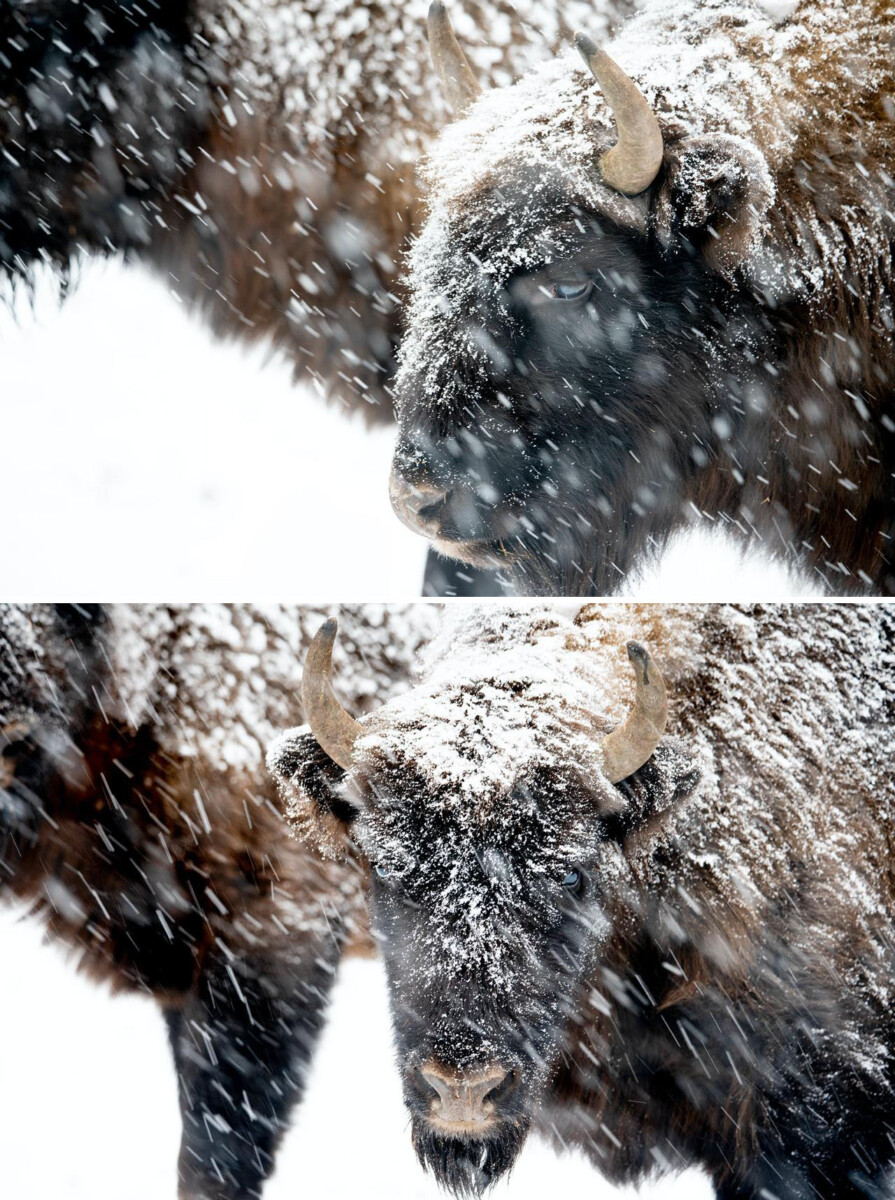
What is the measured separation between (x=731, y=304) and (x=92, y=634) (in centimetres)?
77

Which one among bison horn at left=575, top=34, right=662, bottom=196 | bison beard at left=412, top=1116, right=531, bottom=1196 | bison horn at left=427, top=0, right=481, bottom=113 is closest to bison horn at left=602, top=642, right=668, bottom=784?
bison beard at left=412, top=1116, right=531, bottom=1196

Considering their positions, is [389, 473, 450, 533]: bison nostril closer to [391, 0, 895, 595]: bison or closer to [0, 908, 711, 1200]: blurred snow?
[391, 0, 895, 595]: bison

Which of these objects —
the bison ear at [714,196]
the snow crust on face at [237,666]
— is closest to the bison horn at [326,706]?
the snow crust on face at [237,666]

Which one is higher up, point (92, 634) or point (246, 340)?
point (246, 340)

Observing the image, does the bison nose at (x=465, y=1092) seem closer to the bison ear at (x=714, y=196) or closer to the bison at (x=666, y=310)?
the bison at (x=666, y=310)

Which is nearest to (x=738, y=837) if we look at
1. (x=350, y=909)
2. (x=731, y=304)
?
(x=350, y=909)

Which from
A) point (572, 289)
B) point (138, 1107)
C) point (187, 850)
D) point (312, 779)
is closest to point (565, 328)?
point (572, 289)

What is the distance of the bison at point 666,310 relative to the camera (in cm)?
113

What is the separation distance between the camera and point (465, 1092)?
0.98 meters

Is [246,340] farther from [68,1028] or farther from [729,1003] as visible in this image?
[729,1003]

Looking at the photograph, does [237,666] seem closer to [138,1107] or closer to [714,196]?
[138,1107]

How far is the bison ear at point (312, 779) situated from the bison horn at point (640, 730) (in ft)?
0.84

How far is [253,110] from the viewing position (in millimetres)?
1401

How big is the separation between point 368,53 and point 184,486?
0.57 m
